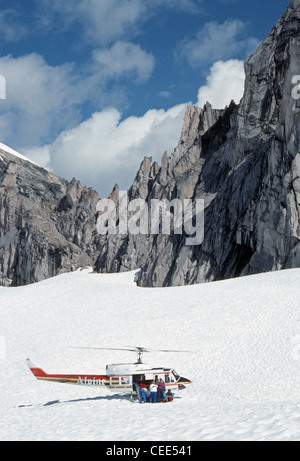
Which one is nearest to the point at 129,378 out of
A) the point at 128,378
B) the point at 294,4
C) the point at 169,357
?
the point at 128,378

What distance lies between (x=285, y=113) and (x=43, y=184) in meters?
123

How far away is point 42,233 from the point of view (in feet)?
342

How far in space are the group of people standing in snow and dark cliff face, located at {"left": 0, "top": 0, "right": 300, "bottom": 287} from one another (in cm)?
2551

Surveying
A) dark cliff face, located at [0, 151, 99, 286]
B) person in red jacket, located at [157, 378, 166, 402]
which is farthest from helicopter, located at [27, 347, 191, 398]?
dark cliff face, located at [0, 151, 99, 286]

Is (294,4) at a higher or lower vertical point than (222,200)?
higher

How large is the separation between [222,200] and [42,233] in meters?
60.5

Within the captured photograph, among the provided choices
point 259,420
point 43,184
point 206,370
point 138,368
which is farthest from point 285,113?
point 43,184

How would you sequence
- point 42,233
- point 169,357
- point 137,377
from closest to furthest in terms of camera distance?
point 137,377 < point 169,357 < point 42,233

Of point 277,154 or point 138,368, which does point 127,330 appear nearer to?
point 138,368

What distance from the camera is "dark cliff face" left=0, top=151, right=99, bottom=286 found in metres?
100

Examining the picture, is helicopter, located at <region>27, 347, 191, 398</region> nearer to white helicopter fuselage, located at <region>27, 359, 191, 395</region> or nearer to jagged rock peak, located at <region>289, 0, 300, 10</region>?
white helicopter fuselage, located at <region>27, 359, 191, 395</region>

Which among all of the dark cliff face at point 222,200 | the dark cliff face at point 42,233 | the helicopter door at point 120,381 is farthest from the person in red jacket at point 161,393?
the dark cliff face at point 42,233

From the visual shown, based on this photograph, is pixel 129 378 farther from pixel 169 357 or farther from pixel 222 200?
pixel 222 200

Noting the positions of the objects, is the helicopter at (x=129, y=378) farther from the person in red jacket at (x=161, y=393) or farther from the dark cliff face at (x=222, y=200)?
the dark cliff face at (x=222, y=200)
